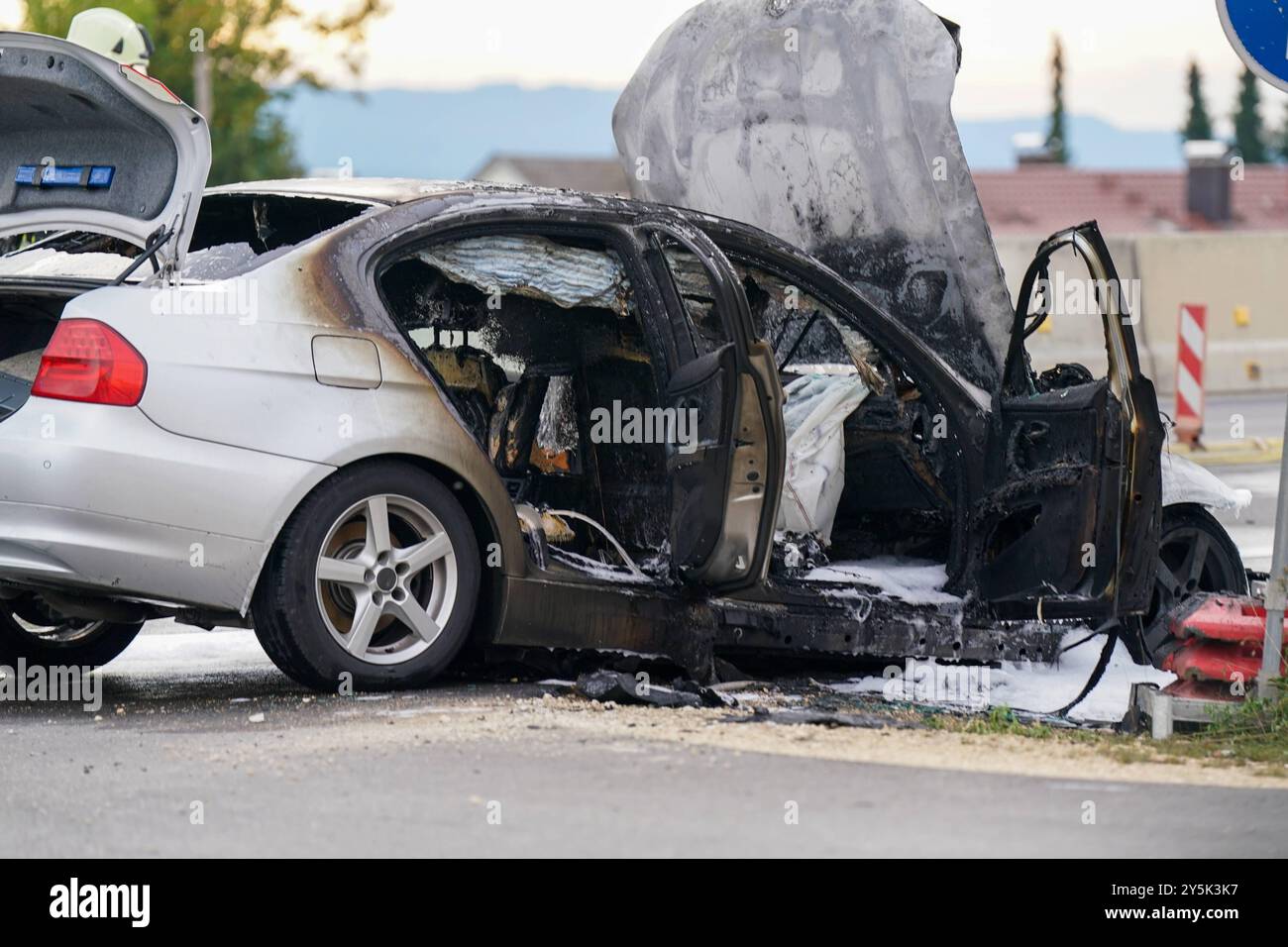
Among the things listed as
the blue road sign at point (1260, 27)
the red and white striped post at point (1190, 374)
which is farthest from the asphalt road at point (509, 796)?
the red and white striped post at point (1190, 374)

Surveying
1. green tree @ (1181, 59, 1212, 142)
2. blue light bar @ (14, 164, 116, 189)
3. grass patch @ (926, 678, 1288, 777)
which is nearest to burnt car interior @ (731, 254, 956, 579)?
grass patch @ (926, 678, 1288, 777)

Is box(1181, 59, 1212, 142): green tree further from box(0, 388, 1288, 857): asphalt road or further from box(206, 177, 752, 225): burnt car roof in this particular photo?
box(0, 388, 1288, 857): asphalt road

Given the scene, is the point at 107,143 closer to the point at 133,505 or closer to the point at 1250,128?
the point at 133,505

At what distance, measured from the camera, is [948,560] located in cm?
738

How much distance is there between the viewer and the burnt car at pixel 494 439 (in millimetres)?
6125

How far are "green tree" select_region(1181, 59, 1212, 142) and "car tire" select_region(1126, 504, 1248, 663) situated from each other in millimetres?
101522

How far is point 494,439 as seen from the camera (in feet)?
24.9

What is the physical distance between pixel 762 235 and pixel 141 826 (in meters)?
3.35

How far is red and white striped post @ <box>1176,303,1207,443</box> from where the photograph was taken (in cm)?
1702

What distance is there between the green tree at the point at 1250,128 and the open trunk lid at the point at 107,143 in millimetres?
102022

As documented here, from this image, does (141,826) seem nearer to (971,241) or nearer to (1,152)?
(1,152)

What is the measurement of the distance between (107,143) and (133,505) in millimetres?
1304
